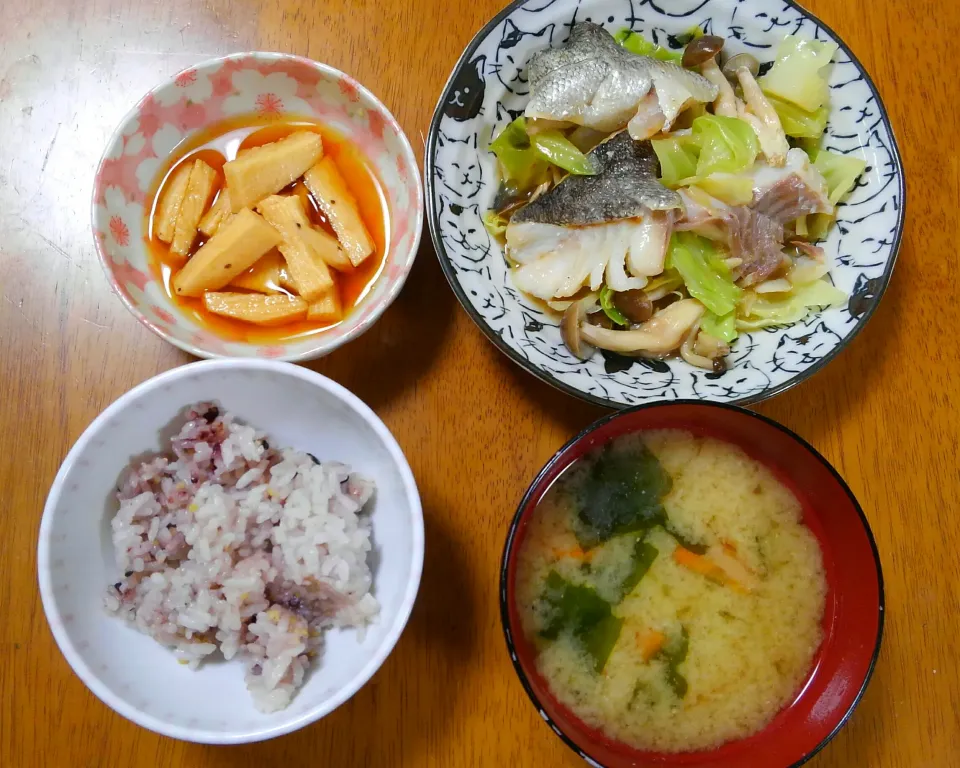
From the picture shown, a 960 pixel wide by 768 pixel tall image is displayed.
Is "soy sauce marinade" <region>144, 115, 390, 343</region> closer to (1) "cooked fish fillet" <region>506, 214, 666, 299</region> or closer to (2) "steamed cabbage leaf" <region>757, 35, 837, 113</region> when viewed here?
(1) "cooked fish fillet" <region>506, 214, 666, 299</region>

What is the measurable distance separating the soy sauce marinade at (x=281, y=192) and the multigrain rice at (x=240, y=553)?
0.78 ft

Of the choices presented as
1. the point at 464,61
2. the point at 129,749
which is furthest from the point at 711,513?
the point at 129,749

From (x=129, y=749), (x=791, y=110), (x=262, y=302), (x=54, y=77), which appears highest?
(x=791, y=110)

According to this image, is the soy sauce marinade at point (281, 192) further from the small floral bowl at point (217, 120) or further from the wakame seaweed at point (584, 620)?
the wakame seaweed at point (584, 620)

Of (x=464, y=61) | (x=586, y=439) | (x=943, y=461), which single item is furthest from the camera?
(x=943, y=461)

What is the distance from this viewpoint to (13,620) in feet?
4.33

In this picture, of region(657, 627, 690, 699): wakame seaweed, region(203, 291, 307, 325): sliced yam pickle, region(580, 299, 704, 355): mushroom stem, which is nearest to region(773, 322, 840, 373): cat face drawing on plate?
region(580, 299, 704, 355): mushroom stem

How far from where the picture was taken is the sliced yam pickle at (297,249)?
4.42 ft

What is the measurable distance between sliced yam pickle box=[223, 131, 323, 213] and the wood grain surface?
20cm

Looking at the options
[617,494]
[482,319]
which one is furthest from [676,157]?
[617,494]

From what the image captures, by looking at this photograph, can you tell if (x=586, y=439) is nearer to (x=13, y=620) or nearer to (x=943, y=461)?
(x=943, y=461)

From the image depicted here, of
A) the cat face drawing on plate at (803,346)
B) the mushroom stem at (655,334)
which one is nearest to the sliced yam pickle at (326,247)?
the mushroom stem at (655,334)

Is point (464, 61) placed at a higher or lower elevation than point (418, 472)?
higher

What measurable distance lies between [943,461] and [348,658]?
115cm
